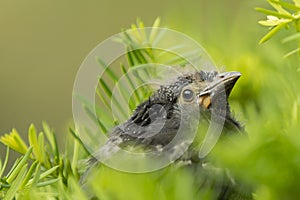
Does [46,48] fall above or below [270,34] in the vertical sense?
below

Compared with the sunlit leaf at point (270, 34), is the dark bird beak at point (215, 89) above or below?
below

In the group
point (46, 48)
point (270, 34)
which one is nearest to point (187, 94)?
point (270, 34)

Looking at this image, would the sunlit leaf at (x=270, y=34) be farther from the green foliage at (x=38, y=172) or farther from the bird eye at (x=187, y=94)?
the bird eye at (x=187, y=94)

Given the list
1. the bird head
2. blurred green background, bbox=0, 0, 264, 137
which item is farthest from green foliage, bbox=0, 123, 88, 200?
blurred green background, bbox=0, 0, 264, 137

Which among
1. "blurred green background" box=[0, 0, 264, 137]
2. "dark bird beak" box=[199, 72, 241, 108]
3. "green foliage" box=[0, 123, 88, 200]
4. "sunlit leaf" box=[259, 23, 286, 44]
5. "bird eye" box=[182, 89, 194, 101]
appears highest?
"sunlit leaf" box=[259, 23, 286, 44]

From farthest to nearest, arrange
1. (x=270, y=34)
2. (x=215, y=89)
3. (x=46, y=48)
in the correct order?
(x=46, y=48) → (x=215, y=89) → (x=270, y=34)

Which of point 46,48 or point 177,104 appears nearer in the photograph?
point 177,104

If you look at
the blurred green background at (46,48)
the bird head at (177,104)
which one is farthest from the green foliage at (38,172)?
the blurred green background at (46,48)

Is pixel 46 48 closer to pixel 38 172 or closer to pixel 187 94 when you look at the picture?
pixel 187 94

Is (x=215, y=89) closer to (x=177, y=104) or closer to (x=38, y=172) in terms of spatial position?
(x=177, y=104)

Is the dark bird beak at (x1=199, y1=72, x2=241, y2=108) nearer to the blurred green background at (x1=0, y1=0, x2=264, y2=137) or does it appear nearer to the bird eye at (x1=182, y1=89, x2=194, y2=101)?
the bird eye at (x1=182, y1=89, x2=194, y2=101)

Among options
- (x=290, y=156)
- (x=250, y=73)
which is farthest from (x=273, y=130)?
(x=250, y=73)

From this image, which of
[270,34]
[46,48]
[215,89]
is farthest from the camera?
[46,48]
